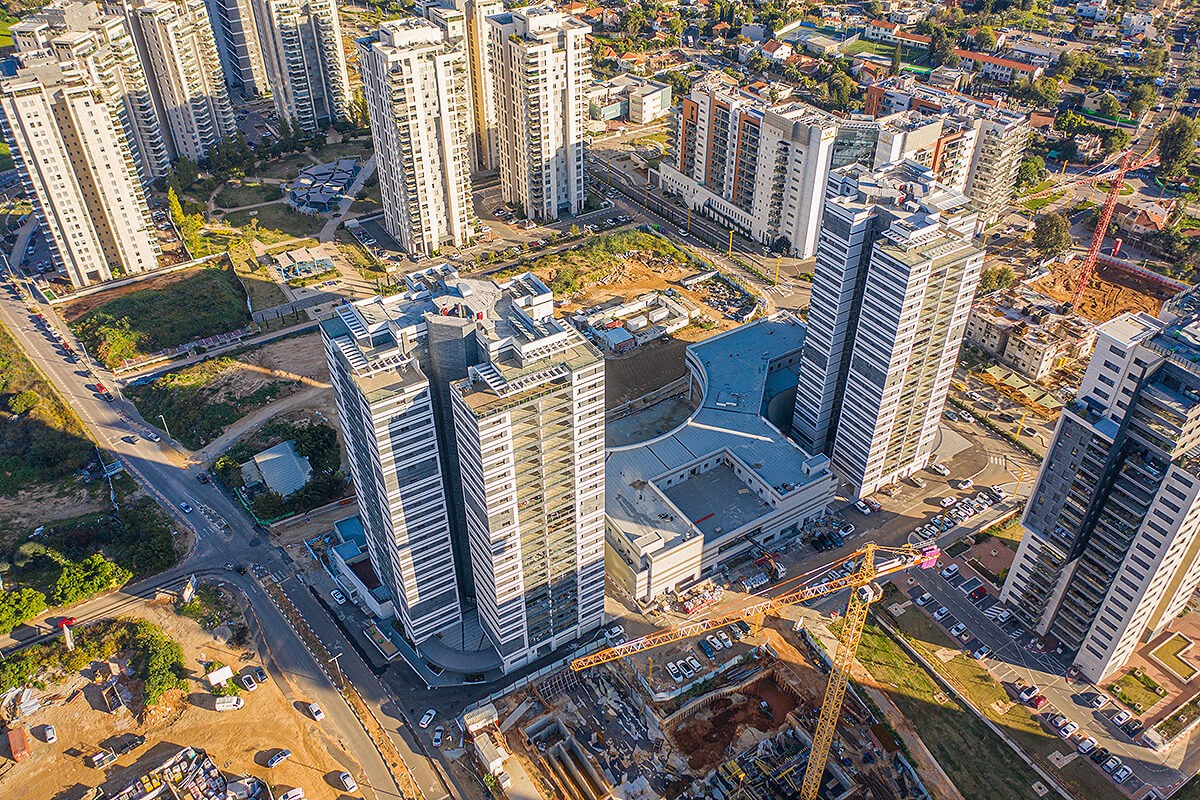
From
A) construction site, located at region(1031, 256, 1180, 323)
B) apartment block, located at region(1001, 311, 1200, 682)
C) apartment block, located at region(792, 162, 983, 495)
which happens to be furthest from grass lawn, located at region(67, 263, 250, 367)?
construction site, located at region(1031, 256, 1180, 323)

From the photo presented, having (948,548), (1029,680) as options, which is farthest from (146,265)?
(1029,680)


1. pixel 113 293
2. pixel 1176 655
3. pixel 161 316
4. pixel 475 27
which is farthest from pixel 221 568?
pixel 475 27

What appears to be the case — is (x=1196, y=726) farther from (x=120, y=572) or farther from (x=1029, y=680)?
(x=120, y=572)

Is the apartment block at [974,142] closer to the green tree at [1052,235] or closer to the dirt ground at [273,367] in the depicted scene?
the green tree at [1052,235]

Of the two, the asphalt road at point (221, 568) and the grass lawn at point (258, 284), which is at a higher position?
the grass lawn at point (258, 284)

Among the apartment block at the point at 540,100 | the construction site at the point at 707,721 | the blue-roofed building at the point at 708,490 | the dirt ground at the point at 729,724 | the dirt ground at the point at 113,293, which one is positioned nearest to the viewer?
the construction site at the point at 707,721

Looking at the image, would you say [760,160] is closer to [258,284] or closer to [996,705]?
[258,284]

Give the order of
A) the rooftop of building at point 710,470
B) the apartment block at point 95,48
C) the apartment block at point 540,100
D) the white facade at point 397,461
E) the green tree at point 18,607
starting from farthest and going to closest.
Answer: the apartment block at point 540,100, the apartment block at point 95,48, the rooftop of building at point 710,470, the green tree at point 18,607, the white facade at point 397,461

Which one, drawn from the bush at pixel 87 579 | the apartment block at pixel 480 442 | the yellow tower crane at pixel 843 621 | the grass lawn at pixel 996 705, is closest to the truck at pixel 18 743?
the bush at pixel 87 579
